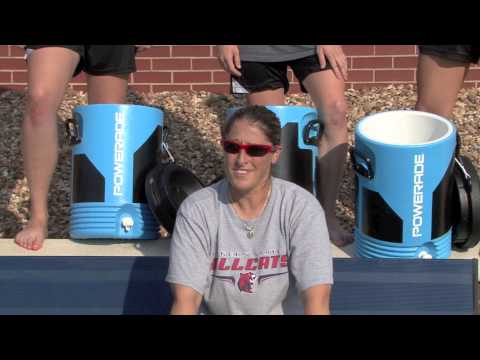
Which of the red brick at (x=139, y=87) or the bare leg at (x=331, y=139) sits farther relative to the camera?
the red brick at (x=139, y=87)

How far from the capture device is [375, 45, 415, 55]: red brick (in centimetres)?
578

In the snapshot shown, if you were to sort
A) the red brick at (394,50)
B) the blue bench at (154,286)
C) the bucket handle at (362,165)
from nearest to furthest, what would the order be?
the blue bench at (154,286) → the bucket handle at (362,165) → the red brick at (394,50)

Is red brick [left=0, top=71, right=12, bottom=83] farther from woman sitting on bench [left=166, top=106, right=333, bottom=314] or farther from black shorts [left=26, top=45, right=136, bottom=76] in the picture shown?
woman sitting on bench [left=166, top=106, right=333, bottom=314]

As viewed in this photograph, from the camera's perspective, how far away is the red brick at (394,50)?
5.78 metres

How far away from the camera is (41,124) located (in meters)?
3.61

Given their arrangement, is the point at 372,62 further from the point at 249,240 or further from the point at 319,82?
the point at 249,240

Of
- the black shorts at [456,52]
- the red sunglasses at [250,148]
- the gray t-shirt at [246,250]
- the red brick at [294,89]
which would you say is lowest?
the gray t-shirt at [246,250]

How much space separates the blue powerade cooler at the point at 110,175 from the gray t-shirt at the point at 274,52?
1.84 ft

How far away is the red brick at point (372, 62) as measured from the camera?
5.84 metres

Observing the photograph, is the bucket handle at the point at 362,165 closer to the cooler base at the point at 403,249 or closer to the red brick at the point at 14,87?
the cooler base at the point at 403,249

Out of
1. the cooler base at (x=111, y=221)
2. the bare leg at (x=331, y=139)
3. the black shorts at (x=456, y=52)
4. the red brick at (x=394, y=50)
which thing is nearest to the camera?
the black shorts at (x=456, y=52)

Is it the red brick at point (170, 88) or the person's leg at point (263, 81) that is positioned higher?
the person's leg at point (263, 81)

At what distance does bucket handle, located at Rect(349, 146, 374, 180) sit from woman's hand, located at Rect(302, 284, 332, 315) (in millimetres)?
722

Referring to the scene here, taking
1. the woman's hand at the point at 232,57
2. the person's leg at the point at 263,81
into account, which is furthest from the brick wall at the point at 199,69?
the woman's hand at the point at 232,57
